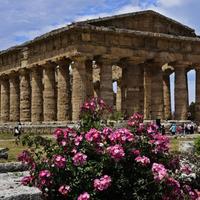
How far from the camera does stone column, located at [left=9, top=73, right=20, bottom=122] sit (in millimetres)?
48125

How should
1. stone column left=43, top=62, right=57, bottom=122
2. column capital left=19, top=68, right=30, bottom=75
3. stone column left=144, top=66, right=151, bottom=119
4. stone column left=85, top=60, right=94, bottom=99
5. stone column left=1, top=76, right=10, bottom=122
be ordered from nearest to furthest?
1. stone column left=85, top=60, right=94, bottom=99
2. stone column left=43, top=62, right=57, bottom=122
3. stone column left=144, top=66, right=151, bottom=119
4. column capital left=19, top=68, right=30, bottom=75
5. stone column left=1, top=76, right=10, bottom=122

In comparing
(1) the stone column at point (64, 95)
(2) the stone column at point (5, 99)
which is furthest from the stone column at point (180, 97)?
(2) the stone column at point (5, 99)

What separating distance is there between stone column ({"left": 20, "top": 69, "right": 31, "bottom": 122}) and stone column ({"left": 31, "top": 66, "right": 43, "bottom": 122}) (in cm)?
191

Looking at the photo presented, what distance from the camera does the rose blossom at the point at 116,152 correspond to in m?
8.09

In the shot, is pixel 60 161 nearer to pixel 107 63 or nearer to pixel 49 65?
pixel 107 63

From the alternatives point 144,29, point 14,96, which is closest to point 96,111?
point 144,29

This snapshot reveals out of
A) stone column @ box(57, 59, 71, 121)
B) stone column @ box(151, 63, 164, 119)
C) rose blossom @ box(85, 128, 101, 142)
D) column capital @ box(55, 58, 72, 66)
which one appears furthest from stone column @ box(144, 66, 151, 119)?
rose blossom @ box(85, 128, 101, 142)

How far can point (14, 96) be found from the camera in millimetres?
48406

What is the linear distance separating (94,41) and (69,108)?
5.71 m

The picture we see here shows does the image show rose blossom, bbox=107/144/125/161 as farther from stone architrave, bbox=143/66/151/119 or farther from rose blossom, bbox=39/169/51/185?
stone architrave, bbox=143/66/151/119

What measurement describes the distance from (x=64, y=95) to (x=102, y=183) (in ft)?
106

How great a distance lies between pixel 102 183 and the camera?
308 inches

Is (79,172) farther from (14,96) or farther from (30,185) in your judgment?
(14,96)

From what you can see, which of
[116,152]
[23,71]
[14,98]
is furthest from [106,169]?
[14,98]
